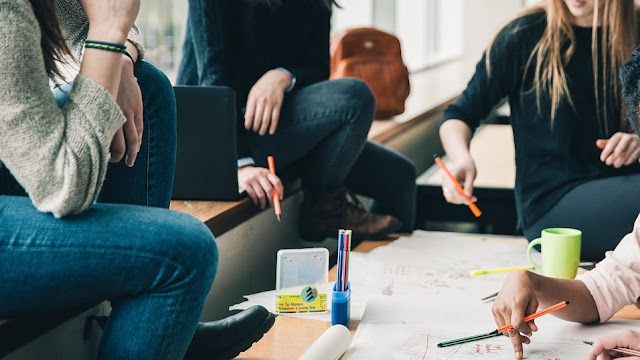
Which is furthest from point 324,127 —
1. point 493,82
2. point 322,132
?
point 493,82

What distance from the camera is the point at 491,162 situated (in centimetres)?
288

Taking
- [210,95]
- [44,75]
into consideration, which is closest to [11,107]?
[44,75]

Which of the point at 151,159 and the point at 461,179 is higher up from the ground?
the point at 151,159

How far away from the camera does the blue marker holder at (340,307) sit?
1.32 meters

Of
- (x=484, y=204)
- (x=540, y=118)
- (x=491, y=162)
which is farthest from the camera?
(x=491, y=162)

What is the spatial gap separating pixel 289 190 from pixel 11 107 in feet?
3.83

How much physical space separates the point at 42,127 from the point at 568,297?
0.83 metres

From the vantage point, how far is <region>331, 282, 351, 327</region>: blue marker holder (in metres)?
1.32

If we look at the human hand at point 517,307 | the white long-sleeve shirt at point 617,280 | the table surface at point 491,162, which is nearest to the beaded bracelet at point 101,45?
the human hand at point 517,307

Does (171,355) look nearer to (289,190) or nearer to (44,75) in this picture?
(44,75)

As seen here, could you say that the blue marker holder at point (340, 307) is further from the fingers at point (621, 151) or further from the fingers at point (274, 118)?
the fingers at point (621, 151)

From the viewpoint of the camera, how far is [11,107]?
853mm

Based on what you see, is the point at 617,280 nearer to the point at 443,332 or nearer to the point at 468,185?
the point at 443,332

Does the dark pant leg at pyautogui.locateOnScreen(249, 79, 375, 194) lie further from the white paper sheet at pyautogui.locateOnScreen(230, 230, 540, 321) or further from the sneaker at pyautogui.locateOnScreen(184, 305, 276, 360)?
the sneaker at pyautogui.locateOnScreen(184, 305, 276, 360)
